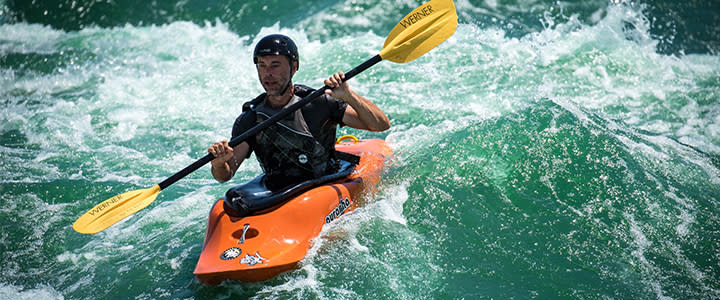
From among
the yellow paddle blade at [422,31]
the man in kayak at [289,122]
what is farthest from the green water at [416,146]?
the yellow paddle blade at [422,31]

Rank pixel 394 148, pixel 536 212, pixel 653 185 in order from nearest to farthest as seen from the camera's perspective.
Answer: pixel 536 212 → pixel 653 185 → pixel 394 148

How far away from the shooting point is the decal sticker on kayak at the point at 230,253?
3166 mm

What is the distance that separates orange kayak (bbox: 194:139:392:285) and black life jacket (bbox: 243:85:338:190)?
6.6 inches

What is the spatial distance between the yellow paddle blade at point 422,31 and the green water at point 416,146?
951 mm

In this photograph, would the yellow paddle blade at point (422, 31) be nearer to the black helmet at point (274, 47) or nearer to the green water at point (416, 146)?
the black helmet at point (274, 47)

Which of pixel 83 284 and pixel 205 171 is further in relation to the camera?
pixel 205 171

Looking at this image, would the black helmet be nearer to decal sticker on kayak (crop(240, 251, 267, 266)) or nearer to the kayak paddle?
the kayak paddle

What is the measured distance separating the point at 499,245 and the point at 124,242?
9.06ft

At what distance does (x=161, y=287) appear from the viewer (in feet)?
11.6

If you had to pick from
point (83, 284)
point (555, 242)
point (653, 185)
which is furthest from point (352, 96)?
point (653, 185)

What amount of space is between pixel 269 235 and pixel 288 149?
1.96 feet

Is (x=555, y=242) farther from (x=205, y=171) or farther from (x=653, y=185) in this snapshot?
(x=205, y=171)

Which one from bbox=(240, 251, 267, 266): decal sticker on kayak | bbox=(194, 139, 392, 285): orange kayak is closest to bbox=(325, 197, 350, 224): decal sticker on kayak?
bbox=(194, 139, 392, 285): orange kayak

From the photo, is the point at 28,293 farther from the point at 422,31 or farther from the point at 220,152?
the point at 422,31
